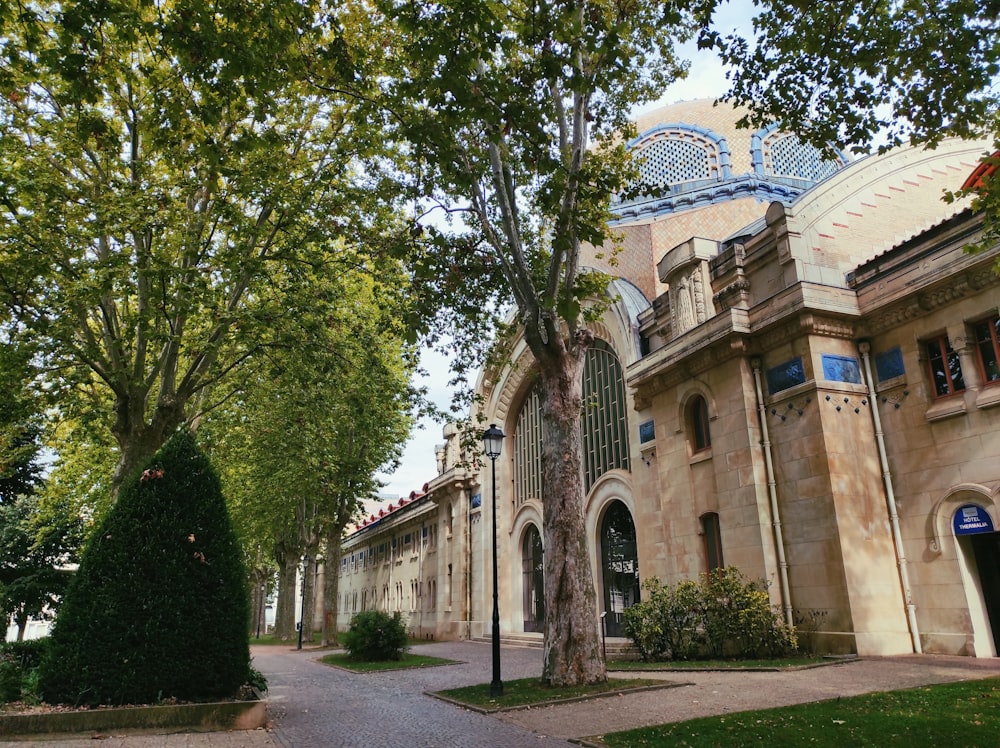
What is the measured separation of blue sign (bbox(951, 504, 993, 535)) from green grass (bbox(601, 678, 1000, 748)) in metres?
4.87

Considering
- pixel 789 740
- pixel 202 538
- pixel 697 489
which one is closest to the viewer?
pixel 789 740

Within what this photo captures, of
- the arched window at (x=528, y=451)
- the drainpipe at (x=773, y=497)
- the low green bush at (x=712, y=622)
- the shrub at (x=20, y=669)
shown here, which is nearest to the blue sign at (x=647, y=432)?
the drainpipe at (x=773, y=497)

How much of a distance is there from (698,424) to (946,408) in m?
6.12

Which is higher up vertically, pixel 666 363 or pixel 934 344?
pixel 666 363

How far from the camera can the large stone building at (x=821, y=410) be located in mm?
13312

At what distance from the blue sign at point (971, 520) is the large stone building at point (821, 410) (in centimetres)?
4

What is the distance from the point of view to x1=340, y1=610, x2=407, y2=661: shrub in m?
19.7

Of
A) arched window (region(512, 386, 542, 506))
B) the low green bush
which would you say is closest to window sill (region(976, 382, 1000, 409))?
the low green bush

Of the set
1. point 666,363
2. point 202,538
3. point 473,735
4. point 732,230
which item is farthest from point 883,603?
point 732,230

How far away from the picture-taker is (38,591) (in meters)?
27.3

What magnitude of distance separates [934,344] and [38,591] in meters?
31.3

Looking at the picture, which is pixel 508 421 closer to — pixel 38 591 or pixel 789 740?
pixel 38 591

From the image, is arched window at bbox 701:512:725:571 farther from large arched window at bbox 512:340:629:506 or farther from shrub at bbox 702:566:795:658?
large arched window at bbox 512:340:629:506

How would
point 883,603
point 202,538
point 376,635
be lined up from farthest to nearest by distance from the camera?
point 376,635 < point 883,603 < point 202,538
